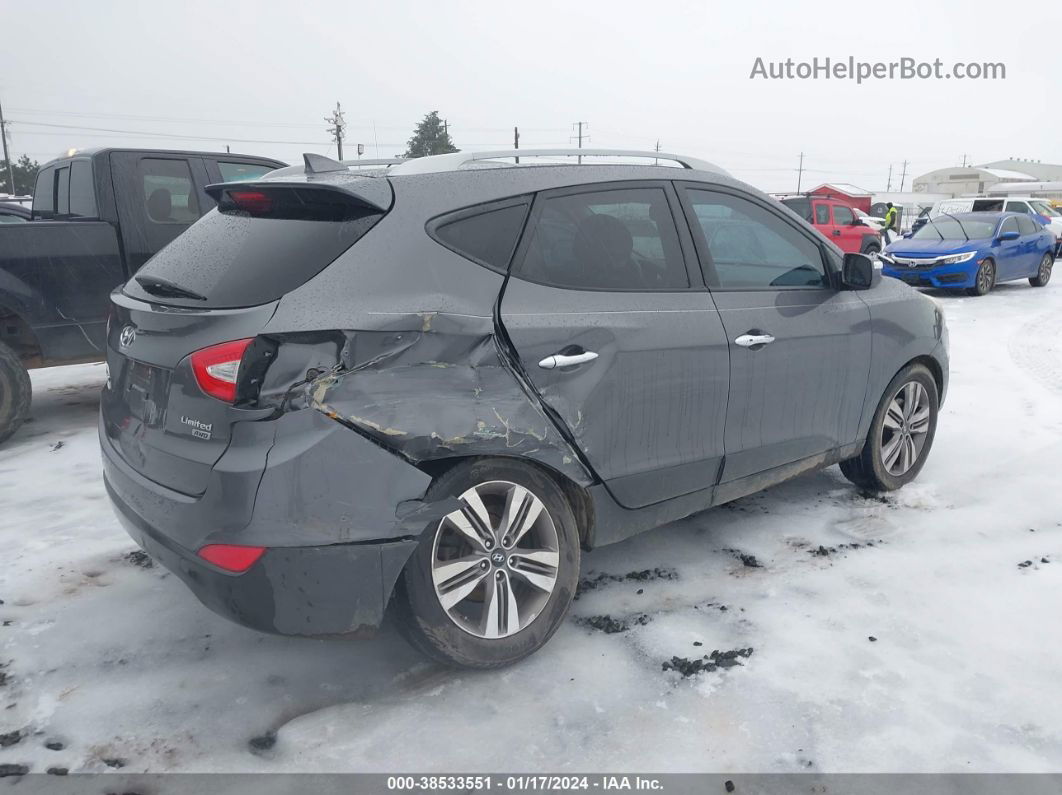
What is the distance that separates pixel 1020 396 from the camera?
679cm

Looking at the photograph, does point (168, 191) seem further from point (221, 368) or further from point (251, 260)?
point (221, 368)

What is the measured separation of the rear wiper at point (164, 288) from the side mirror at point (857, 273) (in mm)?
2900

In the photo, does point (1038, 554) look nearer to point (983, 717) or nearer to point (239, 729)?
point (983, 717)

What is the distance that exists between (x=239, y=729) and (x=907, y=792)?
1.99 m

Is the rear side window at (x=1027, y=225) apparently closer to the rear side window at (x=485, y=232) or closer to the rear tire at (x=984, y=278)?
the rear tire at (x=984, y=278)

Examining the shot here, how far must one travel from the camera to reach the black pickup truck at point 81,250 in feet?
17.8

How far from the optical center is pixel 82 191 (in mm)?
6094

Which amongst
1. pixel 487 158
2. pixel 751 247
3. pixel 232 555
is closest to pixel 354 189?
pixel 487 158

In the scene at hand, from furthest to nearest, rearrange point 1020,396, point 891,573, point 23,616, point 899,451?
1. point 1020,396
2. point 899,451
3. point 891,573
4. point 23,616

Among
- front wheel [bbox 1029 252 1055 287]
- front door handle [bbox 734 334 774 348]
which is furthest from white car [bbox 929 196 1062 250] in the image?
front door handle [bbox 734 334 774 348]

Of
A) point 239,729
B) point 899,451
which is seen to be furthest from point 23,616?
point 899,451

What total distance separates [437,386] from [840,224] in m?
19.5

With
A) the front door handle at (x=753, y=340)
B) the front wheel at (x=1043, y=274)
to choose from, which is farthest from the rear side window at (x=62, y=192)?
the front wheel at (x=1043, y=274)

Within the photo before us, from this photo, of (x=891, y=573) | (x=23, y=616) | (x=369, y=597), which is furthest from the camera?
(x=891, y=573)
